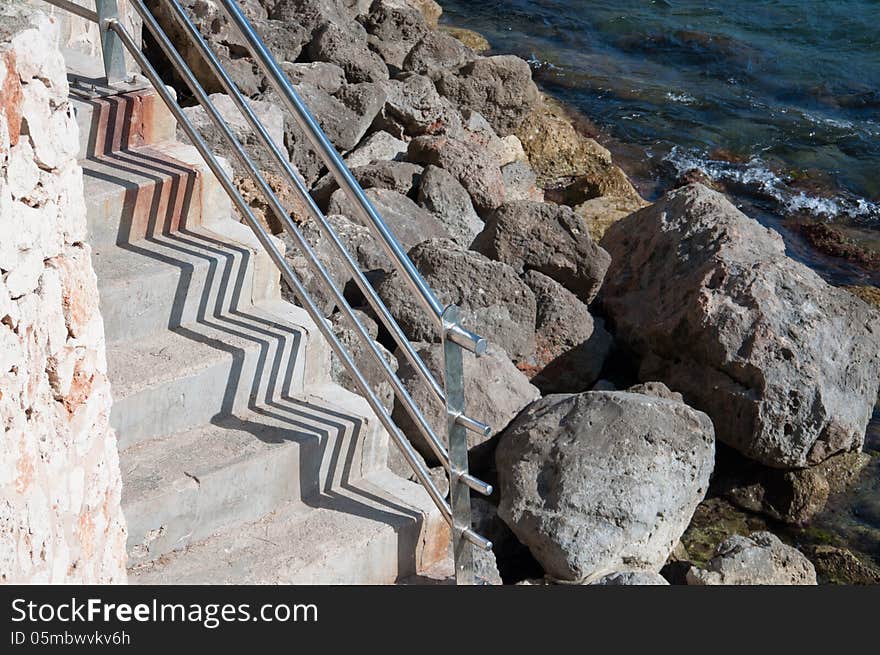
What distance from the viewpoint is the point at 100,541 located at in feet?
8.36

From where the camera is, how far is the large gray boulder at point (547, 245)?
22.5 feet

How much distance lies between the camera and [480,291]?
20.5 feet

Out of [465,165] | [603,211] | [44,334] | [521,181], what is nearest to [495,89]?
[521,181]

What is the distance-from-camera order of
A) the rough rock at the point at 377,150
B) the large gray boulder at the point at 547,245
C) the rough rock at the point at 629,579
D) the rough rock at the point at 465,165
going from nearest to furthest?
1. the rough rock at the point at 629,579
2. the large gray boulder at the point at 547,245
3. the rough rock at the point at 465,165
4. the rough rock at the point at 377,150

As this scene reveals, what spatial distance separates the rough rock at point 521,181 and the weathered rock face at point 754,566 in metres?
4.54

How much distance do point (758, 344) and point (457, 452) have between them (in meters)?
3.39

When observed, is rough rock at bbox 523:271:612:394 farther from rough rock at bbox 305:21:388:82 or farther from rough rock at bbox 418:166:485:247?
rough rock at bbox 305:21:388:82

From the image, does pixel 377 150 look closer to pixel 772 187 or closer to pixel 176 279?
pixel 176 279

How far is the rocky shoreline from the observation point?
4.88 m

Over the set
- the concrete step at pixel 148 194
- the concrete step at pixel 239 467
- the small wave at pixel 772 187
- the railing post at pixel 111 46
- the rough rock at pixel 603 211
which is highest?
the railing post at pixel 111 46

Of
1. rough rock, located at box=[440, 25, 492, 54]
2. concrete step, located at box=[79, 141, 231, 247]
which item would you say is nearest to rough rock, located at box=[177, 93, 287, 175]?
concrete step, located at box=[79, 141, 231, 247]

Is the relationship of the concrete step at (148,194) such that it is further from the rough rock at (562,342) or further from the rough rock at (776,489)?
the rough rock at (776,489)

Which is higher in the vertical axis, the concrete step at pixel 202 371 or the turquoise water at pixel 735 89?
the concrete step at pixel 202 371

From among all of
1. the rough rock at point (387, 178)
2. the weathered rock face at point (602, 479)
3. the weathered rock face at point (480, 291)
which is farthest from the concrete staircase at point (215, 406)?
the rough rock at point (387, 178)
